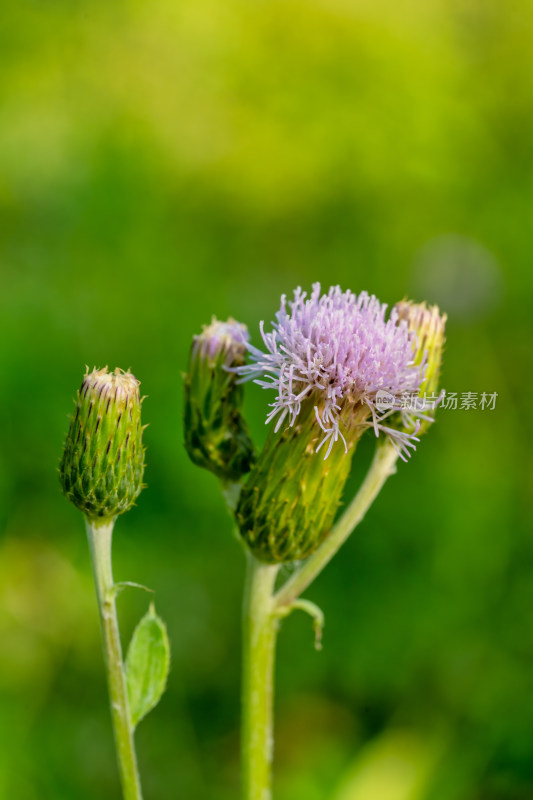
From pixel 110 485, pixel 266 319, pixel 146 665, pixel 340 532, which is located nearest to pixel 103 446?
pixel 110 485

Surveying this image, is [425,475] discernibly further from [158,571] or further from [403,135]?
[403,135]

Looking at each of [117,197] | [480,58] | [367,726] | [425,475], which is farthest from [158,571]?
[480,58]

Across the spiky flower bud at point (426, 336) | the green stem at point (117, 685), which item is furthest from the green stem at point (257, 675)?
the spiky flower bud at point (426, 336)

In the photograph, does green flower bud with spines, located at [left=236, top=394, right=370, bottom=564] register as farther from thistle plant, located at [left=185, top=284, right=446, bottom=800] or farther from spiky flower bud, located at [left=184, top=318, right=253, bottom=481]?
spiky flower bud, located at [left=184, top=318, right=253, bottom=481]

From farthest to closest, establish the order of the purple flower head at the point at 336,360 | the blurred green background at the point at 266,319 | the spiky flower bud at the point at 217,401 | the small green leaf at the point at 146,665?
the blurred green background at the point at 266,319 < the spiky flower bud at the point at 217,401 < the small green leaf at the point at 146,665 < the purple flower head at the point at 336,360

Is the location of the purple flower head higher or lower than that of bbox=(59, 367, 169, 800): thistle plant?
higher

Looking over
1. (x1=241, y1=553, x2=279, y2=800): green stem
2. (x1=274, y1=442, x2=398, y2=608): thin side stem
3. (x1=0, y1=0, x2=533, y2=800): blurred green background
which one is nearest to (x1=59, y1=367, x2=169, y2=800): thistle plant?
(x1=241, y1=553, x2=279, y2=800): green stem

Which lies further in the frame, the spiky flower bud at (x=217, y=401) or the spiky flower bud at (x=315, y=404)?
the spiky flower bud at (x=217, y=401)

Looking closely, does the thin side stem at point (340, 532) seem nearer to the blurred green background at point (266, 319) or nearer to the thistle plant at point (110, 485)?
the thistle plant at point (110, 485)
